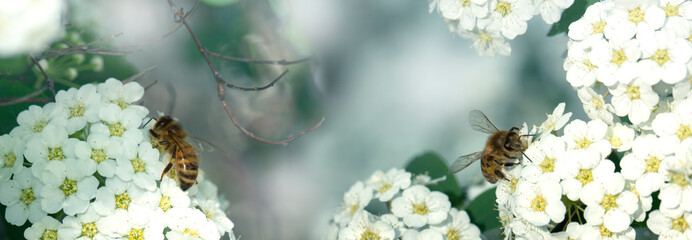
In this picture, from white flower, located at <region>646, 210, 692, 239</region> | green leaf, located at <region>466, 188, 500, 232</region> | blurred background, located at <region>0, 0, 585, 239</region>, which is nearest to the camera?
white flower, located at <region>646, 210, 692, 239</region>

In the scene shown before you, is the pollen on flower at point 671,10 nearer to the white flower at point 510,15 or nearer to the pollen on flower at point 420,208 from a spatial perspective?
the white flower at point 510,15

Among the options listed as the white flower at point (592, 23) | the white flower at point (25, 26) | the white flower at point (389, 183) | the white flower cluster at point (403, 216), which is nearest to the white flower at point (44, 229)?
the white flower at point (25, 26)

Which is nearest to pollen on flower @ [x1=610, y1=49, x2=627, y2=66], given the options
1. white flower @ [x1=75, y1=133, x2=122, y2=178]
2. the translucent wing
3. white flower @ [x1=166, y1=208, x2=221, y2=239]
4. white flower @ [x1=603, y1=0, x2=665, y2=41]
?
white flower @ [x1=603, y1=0, x2=665, y2=41]

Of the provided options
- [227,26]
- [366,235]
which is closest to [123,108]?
[366,235]

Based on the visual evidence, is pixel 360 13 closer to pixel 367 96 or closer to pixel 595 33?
pixel 367 96

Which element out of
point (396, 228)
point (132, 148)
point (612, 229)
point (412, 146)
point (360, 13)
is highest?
point (360, 13)

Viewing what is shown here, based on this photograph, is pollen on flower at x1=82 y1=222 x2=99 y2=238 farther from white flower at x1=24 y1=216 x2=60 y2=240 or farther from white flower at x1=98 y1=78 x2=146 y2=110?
white flower at x1=98 y1=78 x2=146 y2=110

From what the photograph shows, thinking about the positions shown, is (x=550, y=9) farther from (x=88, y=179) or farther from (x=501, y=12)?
(x=88, y=179)
